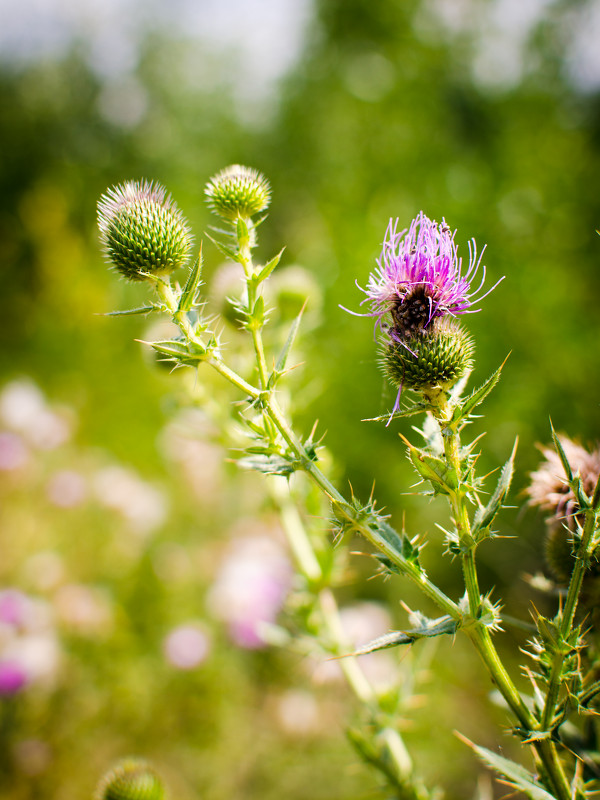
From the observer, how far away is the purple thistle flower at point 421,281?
1.17 metres

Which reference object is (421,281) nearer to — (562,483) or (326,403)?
(562,483)

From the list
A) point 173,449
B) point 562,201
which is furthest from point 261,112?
point 173,449

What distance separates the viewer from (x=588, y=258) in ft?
18.3

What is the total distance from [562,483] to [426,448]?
0.40m

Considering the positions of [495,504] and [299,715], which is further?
[299,715]

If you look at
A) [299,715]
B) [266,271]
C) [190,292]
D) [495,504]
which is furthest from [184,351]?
[299,715]

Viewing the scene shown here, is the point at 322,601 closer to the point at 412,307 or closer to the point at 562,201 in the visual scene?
the point at 412,307

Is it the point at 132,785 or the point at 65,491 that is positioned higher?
the point at 65,491

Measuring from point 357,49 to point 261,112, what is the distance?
12.9ft

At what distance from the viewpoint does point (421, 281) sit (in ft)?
3.88

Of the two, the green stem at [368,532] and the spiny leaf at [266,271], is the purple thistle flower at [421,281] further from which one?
the green stem at [368,532]

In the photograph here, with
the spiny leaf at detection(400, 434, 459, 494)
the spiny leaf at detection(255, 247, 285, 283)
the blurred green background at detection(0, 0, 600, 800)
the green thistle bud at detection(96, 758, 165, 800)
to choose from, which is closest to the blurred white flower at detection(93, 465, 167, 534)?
the blurred green background at detection(0, 0, 600, 800)

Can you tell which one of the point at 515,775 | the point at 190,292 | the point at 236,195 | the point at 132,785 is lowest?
the point at 132,785

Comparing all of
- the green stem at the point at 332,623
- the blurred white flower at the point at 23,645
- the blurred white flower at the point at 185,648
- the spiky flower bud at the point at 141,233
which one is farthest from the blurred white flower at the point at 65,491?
the spiky flower bud at the point at 141,233
